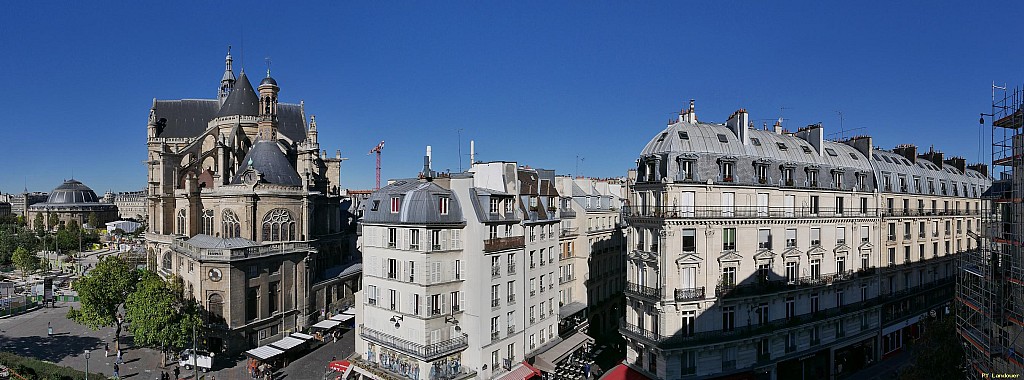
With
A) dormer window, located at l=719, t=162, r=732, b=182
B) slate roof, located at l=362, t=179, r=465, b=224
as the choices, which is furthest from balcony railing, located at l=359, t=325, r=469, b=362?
dormer window, located at l=719, t=162, r=732, b=182

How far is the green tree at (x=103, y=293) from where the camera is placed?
3997 cm

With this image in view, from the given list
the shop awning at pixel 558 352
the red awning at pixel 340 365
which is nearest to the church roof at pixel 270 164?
the red awning at pixel 340 365

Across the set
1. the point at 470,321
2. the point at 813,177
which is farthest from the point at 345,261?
the point at 813,177

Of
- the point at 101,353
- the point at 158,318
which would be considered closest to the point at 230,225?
the point at 158,318

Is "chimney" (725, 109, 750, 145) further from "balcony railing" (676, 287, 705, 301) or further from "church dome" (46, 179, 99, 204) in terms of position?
"church dome" (46, 179, 99, 204)

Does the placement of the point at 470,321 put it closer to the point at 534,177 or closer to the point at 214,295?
the point at 534,177

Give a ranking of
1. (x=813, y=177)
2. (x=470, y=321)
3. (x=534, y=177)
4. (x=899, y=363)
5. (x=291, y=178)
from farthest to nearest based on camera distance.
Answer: (x=291, y=178) → (x=534, y=177) → (x=899, y=363) → (x=813, y=177) → (x=470, y=321)

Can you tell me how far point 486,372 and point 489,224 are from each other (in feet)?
30.9

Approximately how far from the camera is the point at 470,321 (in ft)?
115

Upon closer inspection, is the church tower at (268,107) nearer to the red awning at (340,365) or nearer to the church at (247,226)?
the church at (247,226)

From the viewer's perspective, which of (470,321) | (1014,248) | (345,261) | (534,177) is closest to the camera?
(1014,248)

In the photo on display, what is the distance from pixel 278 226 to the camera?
49.7m

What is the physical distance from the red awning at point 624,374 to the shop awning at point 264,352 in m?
23.6

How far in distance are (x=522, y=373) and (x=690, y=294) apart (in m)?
12.6
